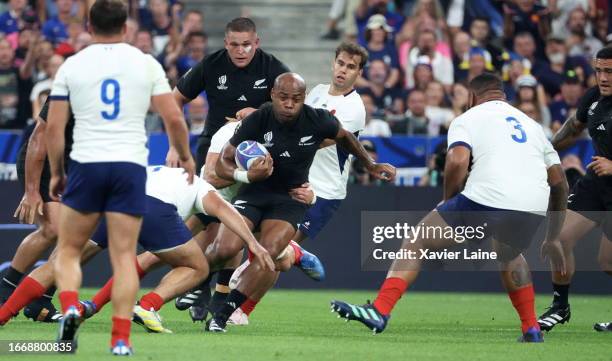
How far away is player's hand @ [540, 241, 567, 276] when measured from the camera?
10921 mm

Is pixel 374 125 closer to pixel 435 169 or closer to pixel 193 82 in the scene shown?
pixel 435 169

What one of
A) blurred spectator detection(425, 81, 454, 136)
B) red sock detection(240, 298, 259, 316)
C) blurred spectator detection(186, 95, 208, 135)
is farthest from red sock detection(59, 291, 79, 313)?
blurred spectator detection(425, 81, 454, 136)

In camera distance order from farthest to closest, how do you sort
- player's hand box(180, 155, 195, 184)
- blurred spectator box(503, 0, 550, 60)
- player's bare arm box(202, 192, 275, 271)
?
blurred spectator box(503, 0, 550, 60)
player's bare arm box(202, 192, 275, 271)
player's hand box(180, 155, 195, 184)

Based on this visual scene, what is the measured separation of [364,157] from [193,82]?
6.65 ft

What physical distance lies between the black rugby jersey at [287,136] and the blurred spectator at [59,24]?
9006 mm

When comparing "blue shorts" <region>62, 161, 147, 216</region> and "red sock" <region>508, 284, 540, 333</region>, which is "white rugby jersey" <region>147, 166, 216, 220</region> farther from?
"red sock" <region>508, 284, 540, 333</region>

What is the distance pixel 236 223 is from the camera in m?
9.39

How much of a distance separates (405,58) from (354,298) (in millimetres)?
5550

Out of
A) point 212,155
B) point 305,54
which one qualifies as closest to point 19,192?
point 212,155

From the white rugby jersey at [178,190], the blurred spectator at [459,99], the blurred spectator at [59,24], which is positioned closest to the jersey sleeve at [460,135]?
the white rugby jersey at [178,190]

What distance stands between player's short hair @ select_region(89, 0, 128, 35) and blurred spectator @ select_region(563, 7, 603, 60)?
43.7ft

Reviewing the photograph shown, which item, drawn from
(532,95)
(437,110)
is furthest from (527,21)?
(437,110)

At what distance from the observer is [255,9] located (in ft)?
70.4

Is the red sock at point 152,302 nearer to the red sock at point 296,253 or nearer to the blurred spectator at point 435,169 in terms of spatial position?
the red sock at point 296,253
